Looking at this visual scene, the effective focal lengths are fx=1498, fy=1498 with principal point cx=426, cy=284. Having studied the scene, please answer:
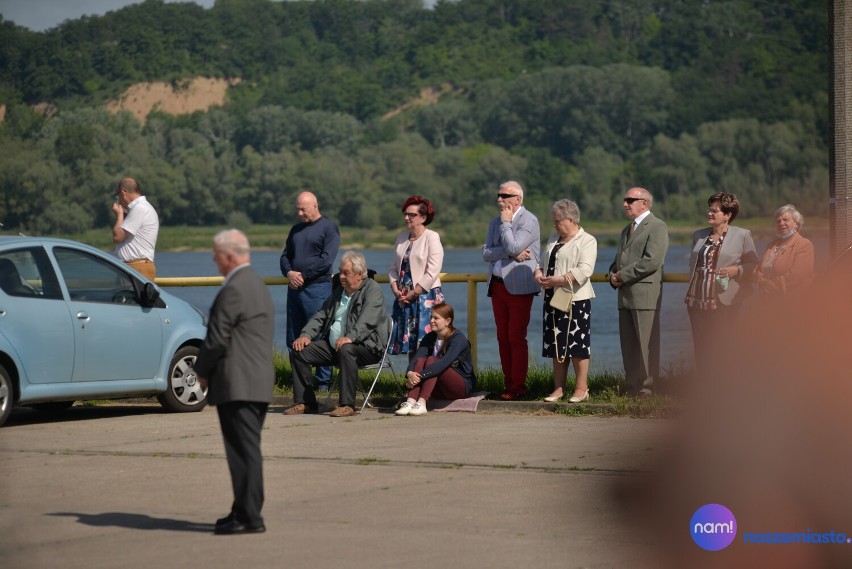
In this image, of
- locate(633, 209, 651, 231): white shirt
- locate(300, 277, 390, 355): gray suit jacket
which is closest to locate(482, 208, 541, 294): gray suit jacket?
locate(633, 209, 651, 231): white shirt

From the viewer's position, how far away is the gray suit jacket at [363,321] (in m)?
13.6

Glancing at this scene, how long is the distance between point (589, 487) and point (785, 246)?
4.11 m

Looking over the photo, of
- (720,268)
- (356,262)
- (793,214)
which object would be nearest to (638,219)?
(720,268)

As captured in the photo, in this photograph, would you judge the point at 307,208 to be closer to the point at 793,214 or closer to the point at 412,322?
the point at 412,322

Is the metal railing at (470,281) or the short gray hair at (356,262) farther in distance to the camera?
the metal railing at (470,281)

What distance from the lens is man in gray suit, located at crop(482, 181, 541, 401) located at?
13898 millimetres

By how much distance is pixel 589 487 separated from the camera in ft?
30.9

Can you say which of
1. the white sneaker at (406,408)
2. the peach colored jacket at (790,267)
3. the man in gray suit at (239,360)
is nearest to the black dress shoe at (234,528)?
the man in gray suit at (239,360)

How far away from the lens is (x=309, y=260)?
1482cm

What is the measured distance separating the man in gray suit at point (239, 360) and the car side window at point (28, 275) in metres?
4.76

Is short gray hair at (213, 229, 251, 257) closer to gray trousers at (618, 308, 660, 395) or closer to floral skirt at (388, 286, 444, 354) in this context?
floral skirt at (388, 286, 444, 354)

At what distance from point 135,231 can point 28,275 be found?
270 centimetres

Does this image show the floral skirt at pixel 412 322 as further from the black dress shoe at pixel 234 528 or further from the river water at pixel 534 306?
the black dress shoe at pixel 234 528

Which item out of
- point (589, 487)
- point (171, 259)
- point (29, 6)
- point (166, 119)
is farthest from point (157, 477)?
point (166, 119)
